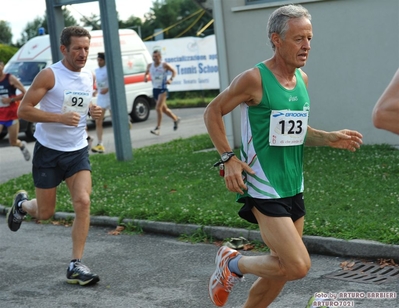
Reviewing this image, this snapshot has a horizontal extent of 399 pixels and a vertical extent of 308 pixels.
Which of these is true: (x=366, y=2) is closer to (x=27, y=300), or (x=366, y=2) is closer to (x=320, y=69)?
(x=320, y=69)

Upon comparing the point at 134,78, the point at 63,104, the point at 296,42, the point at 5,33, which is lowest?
the point at 134,78

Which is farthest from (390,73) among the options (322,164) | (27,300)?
(27,300)

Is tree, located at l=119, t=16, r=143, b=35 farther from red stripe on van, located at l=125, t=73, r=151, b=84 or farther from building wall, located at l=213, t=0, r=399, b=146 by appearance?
building wall, located at l=213, t=0, r=399, b=146

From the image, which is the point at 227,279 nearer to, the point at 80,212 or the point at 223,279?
the point at 223,279

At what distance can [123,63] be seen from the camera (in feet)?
76.2

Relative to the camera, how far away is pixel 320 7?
1317 centimetres

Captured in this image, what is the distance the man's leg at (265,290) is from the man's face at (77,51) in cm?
278

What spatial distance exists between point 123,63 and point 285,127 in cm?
1879

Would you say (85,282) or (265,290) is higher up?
(265,290)

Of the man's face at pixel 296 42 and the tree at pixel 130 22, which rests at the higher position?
the tree at pixel 130 22

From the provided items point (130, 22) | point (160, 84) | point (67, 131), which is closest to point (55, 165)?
point (67, 131)

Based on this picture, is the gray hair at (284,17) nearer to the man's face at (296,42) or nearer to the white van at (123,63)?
the man's face at (296,42)

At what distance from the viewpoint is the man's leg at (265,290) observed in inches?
194

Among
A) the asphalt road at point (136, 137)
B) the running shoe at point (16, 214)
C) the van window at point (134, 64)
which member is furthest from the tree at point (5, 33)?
the running shoe at point (16, 214)
